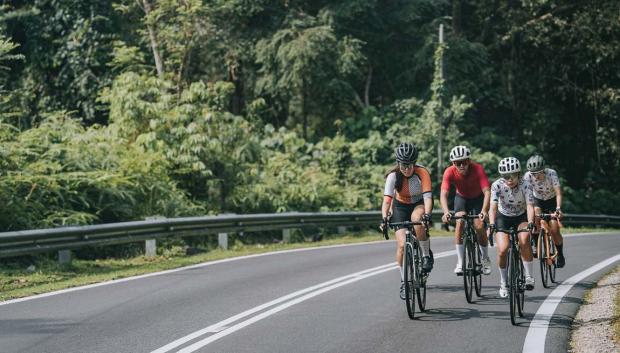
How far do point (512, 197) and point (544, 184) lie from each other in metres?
2.62

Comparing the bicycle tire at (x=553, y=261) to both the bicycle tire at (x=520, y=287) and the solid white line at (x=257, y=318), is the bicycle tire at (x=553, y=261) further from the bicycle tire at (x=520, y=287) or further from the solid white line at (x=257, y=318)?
the bicycle tire at (x=520, y=287)

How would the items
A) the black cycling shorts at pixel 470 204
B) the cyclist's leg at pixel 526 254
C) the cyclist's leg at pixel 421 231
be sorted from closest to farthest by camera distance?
the cyclist's leg at pixel 526 254, the cyclist's leg at pixel 421 231, the black cycling shorts at pixel 470 204

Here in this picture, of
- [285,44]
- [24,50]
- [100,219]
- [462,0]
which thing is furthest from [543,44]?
[100,219]

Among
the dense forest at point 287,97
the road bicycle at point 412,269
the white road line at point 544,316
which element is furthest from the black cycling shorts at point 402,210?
the dense forest at point 287,97

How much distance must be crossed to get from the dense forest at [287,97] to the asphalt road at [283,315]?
586 cm

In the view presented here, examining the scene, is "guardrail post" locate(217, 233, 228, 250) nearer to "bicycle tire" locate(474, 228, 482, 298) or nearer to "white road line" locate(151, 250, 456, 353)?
"white road line" locate(151, 250, 456, 353)

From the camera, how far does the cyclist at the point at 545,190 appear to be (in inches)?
510

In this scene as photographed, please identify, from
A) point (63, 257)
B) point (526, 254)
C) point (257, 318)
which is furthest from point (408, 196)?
point (63, 257)

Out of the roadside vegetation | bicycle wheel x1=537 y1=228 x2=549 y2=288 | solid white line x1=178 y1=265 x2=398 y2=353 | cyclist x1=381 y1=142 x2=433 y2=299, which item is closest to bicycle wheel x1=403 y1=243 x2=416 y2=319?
cyclist x1=381 y1=142 x2=433 y2=299

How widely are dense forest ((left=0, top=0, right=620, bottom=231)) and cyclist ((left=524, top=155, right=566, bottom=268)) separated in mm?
9265

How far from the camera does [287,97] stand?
121 ft

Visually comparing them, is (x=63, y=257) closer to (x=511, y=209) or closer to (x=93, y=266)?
(x=93, y=266)

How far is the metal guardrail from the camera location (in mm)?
14516

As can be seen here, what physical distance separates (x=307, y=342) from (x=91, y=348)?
2114 mm
